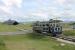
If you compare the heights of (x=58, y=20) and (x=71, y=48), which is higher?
(x=58, y=20)

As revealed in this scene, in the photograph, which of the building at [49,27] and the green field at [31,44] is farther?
the building at [49,27]

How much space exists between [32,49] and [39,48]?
1.35 m

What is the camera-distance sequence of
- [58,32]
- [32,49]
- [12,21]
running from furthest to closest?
[12,21] < [58,32] < [32,49]

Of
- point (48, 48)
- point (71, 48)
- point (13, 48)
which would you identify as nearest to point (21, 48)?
point (13, 48)

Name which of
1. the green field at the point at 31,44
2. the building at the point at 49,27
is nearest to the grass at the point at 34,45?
the green field at the point at 31,44

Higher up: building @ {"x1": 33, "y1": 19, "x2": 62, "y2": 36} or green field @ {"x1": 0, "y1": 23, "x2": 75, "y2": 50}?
building @ {"x1": 33, "y1": 19, "x2": 62, "y2": 36}

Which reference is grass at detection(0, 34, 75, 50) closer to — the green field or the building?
the green field

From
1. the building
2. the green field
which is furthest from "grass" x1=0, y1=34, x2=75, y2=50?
the building

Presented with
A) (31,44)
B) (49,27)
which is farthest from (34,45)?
(49,27)

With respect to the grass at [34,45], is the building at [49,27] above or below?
above

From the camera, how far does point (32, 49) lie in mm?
28484

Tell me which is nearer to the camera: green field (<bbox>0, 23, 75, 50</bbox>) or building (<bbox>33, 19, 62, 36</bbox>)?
green field (<bbox>0, 23, 75, 50</bbox>)

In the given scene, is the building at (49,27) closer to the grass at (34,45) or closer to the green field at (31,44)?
the green field at (31,44)

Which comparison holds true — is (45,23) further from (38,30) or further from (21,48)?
(21,48)
